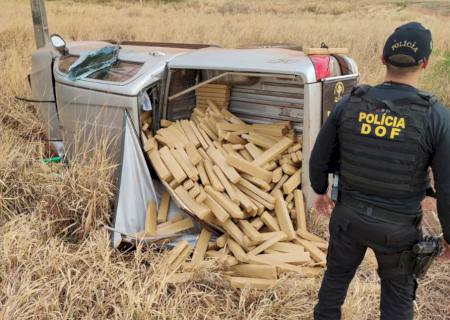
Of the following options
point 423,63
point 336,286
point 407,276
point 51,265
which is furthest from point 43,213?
point 423,63

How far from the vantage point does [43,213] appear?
12.8ft

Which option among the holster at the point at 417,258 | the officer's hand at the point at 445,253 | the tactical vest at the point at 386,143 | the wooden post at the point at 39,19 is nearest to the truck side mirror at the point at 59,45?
the wooden post at the point at 39,19

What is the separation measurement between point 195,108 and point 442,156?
3.36 meters

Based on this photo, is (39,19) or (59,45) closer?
(59,45)

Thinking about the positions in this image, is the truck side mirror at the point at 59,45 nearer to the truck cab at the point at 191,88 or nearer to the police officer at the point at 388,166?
the truck cab at the point at 191,88

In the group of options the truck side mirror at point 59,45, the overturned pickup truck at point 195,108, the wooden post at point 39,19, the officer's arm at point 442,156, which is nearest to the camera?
the officer's arm at point 442,156

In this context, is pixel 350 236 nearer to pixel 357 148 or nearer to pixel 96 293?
pixel 357 148

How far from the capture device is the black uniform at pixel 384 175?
7.32 ft

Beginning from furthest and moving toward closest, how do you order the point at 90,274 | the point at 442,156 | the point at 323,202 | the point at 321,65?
the point at 321,65
the point at 90,274
the point at 323,202
the point at 442,156

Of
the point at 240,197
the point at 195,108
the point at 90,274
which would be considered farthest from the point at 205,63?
the point at 90,274

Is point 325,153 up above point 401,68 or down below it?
below

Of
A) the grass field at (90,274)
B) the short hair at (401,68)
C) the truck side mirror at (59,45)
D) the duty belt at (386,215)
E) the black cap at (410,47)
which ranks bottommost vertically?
the grass field at (90,274)

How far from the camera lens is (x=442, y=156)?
7.18 feet

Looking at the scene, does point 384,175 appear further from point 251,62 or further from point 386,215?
point 251,62
